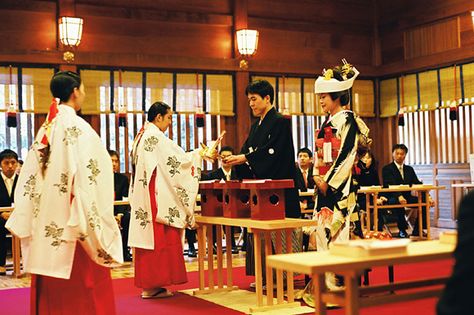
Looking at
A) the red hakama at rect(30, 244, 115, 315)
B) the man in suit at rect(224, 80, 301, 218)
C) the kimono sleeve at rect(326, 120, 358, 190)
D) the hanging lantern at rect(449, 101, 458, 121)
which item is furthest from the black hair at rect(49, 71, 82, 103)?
the hanging lantern at rect(449, 101, 458, 121)

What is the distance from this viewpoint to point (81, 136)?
12.2ft

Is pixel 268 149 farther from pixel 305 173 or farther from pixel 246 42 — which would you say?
pixel 246 42

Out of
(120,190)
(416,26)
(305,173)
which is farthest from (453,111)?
Result: (120,190)

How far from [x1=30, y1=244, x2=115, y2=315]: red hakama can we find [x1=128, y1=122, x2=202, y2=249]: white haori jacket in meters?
1.69

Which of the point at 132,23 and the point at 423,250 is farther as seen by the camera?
the point at 132,23

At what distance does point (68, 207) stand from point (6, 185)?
171 inches

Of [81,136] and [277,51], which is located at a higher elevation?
[277,51]

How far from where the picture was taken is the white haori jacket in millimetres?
5449

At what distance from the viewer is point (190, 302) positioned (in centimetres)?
529

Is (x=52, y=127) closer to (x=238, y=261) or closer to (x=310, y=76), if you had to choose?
(x=238, y=261)

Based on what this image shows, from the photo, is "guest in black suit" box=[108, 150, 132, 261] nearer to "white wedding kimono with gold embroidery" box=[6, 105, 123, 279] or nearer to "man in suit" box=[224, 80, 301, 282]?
"man in suit" box=[224, 80, 301, 282]

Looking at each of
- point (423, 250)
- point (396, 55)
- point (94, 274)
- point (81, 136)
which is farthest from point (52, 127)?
point (396, 55)

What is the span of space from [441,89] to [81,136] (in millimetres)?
7749

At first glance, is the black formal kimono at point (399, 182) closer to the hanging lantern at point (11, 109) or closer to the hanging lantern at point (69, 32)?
the hanging lantern at point (69, 32)
